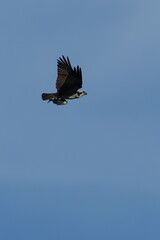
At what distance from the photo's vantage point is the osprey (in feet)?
224

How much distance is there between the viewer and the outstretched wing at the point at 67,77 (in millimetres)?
68062

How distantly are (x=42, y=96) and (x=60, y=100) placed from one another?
1.41m

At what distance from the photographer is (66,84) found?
69188 millimetres

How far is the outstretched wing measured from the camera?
68.1 m

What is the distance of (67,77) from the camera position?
68562 millimetres

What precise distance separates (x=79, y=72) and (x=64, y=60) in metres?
1.40

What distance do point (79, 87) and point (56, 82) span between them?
1.76m

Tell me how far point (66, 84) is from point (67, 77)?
0.80m

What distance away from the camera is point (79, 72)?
224ft

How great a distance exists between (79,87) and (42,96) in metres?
2.86

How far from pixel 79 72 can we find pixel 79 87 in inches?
68.0

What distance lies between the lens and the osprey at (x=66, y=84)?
224ft

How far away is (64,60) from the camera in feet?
223
